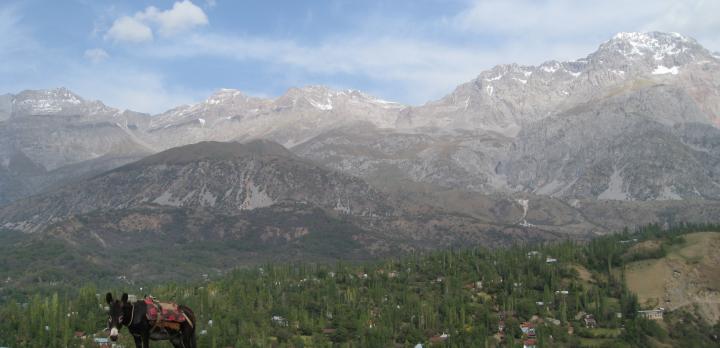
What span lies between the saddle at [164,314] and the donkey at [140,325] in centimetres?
14

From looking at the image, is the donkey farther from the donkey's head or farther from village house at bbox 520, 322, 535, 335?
village house at bbox 520, 322, 535, 335

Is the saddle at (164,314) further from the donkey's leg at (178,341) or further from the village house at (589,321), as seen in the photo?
the village house at (589,321)

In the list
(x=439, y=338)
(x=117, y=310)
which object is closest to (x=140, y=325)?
(x=117, y=310)

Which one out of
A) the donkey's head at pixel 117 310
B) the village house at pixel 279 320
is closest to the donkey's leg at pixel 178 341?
the donkey's head at pixel 117 310

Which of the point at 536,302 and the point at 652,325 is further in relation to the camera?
the point at 536,302

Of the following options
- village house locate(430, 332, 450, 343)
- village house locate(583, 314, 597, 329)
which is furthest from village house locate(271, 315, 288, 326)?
village house locate(583, 314, 597, 329)

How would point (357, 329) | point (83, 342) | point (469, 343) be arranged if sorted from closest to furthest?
point (83, 342) → point (469, 343) → point (357, 329)

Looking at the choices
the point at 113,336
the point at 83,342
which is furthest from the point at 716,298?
the point at 113,336

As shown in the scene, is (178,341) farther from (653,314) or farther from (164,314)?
(653,314)

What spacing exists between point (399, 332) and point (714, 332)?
82.8 metres

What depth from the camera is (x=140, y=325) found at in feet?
76.1

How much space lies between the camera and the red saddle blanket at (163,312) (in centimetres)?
2331

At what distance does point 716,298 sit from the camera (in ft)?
648

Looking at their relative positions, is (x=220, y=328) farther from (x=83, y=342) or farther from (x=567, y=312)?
(x=567, y=312)
